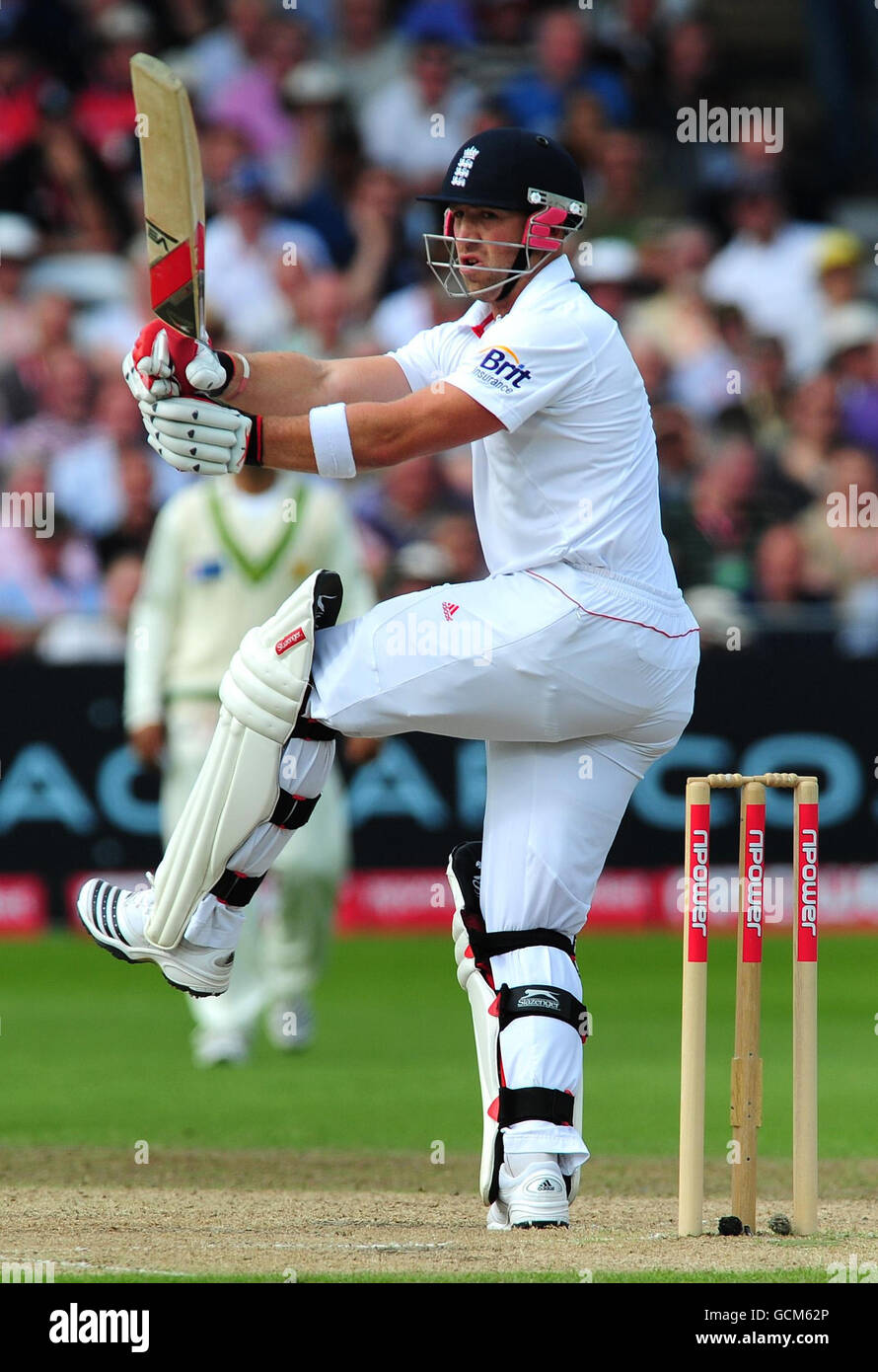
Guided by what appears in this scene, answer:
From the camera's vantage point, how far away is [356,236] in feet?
45.8

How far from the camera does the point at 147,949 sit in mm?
5301

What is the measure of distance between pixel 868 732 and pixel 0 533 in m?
4.77

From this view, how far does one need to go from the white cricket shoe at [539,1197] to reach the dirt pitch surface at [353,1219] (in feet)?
0.19

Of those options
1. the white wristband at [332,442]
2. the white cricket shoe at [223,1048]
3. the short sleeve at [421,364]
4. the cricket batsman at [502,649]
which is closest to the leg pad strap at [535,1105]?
the cricket batsman at [502,649]

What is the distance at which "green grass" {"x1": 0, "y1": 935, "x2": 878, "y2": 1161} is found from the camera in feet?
23.3

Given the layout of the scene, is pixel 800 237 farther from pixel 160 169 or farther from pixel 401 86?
pixel 160 169

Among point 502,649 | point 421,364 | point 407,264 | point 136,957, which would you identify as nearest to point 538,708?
point 502,649

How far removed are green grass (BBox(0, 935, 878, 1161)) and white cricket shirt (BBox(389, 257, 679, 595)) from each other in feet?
7.81

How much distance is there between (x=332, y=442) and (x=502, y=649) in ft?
1.97

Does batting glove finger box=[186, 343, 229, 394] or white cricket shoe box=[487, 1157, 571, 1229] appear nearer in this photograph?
batting glove finger box=[186, 343, 229, 394]

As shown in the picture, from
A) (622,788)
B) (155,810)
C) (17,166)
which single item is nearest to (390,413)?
(622,788)

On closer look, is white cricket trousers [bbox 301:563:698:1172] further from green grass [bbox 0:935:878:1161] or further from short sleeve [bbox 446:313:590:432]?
green grass [bbox 0:935:878:1161]

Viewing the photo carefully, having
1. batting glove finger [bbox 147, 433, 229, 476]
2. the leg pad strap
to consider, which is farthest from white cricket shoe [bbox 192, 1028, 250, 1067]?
batting glove finger [bbox 147, 433, 229, 476]

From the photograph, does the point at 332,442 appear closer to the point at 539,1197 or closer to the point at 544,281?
the point at 544,281
